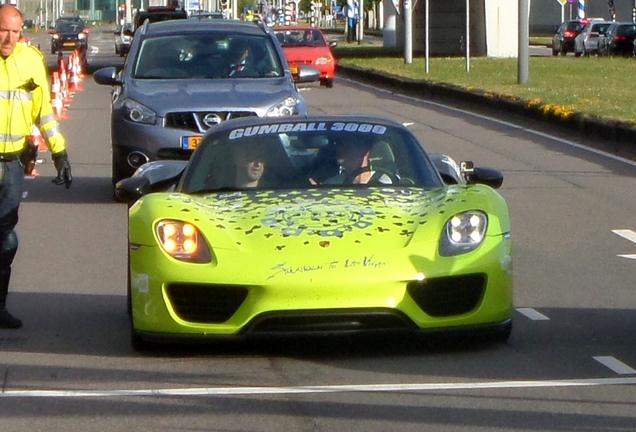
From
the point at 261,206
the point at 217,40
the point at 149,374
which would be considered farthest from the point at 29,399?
the point at 217,40

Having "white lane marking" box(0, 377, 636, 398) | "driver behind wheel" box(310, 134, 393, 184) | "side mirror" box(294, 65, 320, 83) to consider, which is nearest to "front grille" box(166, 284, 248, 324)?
"white lane marking" box(0, 377, 636, 398)

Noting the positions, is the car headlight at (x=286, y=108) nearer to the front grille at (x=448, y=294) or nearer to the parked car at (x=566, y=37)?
the front grille at (x=448, y=294)

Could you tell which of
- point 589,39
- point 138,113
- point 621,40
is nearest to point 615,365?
point 138,113

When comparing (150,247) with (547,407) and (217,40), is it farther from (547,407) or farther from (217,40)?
(217,40)

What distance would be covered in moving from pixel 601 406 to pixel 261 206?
7.19 feet

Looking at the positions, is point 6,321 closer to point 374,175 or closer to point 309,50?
point 374,175

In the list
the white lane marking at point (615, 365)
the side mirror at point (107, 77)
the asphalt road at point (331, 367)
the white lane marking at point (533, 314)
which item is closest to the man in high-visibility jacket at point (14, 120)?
the asphalt road at point (331, 367)

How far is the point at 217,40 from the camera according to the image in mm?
14914

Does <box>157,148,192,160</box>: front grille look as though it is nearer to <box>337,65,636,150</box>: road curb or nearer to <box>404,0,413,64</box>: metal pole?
<box>337,65,636,150</box>: road curb

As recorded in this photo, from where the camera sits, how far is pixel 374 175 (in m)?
8.13

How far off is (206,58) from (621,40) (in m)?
40.3

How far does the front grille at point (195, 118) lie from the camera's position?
1344cm

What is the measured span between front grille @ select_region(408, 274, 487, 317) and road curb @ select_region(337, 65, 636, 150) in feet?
41.7

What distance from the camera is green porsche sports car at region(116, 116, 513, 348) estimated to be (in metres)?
6.89
